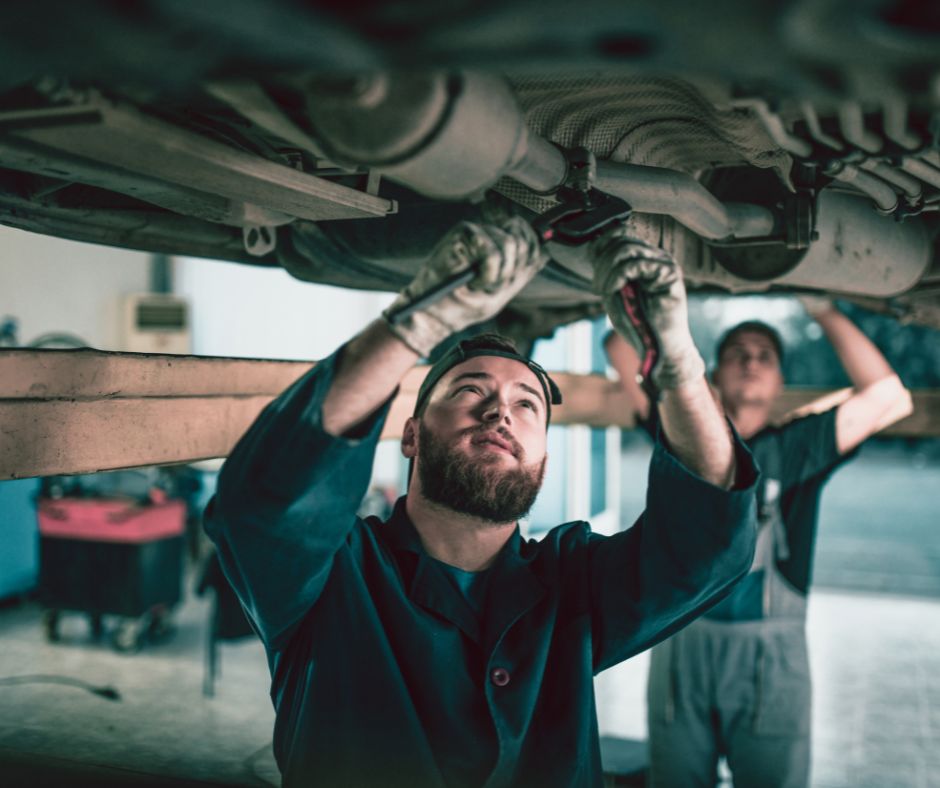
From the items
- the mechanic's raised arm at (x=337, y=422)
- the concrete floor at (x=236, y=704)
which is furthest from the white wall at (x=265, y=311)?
the mechanic's raised arm at (x=337, y=422)

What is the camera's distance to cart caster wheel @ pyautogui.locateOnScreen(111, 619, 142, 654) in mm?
3666

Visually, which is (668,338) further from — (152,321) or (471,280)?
(152,321)

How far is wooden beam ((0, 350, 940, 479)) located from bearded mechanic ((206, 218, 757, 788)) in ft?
0.54

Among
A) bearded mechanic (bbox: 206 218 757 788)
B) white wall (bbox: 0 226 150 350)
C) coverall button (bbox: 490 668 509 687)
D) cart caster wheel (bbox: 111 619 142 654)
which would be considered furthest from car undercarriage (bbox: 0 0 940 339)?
white wall (bbox: 0 226 150 350)

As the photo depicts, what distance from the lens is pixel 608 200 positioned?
919mm

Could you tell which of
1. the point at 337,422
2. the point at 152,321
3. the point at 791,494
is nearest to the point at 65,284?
the point at 152,321

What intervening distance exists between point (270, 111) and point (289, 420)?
0.30 metres

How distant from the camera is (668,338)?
91 cm

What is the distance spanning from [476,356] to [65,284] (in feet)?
15.2

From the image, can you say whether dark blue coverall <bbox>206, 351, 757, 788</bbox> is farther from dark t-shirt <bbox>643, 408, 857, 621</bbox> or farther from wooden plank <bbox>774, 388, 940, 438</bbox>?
wooden plank <bbox>774, 388, 940, 438</bbox>

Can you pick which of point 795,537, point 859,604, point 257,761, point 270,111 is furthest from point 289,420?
point 859,604

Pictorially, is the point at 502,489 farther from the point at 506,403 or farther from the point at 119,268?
the point at 119,268

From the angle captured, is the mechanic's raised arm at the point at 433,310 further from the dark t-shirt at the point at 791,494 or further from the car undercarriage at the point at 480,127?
the dark t-shirt at the point at 791,494

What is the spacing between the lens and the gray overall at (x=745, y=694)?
6.29ft
